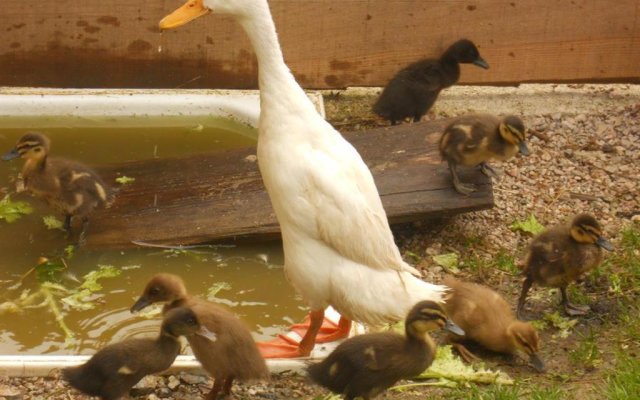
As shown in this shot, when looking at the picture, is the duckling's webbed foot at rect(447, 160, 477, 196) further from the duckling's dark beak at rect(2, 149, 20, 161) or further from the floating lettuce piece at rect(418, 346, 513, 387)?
the duckling's dark beak at rect(2, 149, 20, 161)

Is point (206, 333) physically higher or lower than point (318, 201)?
lower

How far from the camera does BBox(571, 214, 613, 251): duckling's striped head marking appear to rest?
5039mm

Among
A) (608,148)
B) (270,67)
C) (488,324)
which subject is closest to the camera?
(270,67)

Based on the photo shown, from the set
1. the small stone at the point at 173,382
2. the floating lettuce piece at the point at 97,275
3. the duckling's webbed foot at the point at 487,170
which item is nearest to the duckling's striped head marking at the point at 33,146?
the floating lettuce piece at the point at 97,275

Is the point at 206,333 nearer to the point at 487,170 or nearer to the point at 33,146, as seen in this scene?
the point at 33,146

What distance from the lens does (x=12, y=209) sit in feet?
19.7

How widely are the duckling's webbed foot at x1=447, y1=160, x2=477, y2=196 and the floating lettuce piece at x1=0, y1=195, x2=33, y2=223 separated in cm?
244

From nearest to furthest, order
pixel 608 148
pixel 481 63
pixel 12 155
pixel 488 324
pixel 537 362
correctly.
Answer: pixel 537 362 → pixel 488 324 → pixel 12 155 → pixel 608 148 → pixel 481 63

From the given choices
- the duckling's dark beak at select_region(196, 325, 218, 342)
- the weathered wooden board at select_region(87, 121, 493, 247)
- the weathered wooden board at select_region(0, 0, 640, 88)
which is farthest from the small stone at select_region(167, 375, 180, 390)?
the weathered wooden board at select_region(0, 0, 640, 88)

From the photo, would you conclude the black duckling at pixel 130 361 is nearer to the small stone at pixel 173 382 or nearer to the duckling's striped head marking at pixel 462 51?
the small stone at pixel 173 382

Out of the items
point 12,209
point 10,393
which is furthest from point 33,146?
point 10,393

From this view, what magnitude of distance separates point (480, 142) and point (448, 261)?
68 centimetres

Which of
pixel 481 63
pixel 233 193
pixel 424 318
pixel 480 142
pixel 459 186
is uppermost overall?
pixel 481 63

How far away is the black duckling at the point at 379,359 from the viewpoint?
409 cm
